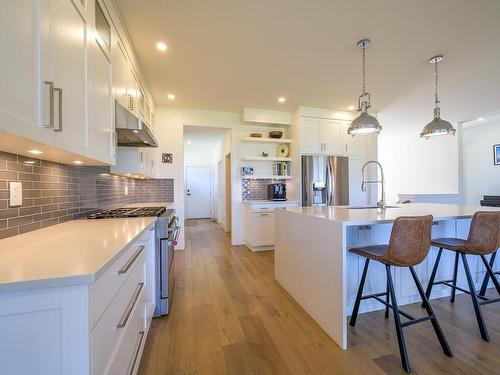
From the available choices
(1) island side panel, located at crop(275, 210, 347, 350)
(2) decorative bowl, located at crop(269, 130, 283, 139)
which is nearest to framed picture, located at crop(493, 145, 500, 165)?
(2) decorative bowl, located at crop(269, 130, 283, 139)

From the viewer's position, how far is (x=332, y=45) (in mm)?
2332

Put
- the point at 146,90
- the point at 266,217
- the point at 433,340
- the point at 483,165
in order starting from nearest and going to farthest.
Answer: the point at 433,340, the point at 146,90, the point at 266,217, the point at 483,165

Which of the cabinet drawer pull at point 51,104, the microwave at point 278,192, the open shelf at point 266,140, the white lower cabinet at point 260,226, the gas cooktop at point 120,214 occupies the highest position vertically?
the open shelf at point 266,140

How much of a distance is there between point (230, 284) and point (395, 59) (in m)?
3.22

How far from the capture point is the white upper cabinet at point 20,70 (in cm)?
70

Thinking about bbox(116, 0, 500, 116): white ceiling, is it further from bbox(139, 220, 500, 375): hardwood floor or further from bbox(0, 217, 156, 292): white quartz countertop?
bbox(139, 220, 500, 375): hardwood floor

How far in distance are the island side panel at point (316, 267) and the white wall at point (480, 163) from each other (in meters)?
5.49

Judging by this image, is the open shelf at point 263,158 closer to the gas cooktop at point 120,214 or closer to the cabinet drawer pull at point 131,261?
the gas cooktop at point 120,214

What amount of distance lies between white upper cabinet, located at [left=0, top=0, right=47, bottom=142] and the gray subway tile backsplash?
0.48 metres

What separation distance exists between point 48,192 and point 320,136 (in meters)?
3.85

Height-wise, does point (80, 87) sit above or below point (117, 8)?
below

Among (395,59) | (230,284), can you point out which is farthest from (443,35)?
(230,284)

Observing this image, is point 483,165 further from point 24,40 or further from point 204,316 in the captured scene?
point 24,40

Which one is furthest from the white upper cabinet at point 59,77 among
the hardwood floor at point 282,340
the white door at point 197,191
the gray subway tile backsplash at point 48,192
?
the white door at point 197,191
